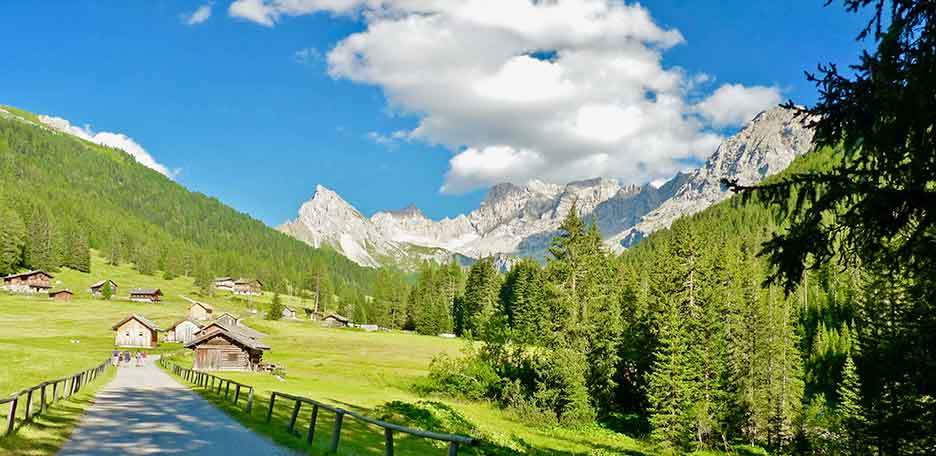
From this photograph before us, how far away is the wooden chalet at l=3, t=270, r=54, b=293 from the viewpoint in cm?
13612

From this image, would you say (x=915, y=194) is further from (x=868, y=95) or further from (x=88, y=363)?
(x=88, y=363)

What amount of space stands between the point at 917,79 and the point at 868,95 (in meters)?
1.18

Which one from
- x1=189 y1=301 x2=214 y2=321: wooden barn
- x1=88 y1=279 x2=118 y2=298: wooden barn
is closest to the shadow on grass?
x1=189 y1=301 x2=214 y2=321: wooden barn

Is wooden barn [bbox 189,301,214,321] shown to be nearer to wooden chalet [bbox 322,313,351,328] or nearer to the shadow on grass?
wooden chalet [bbox 322,313,351,328]

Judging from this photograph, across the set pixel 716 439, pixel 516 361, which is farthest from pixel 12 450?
pixel 716 439

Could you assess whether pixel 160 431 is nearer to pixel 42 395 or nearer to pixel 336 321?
pixel 42 395

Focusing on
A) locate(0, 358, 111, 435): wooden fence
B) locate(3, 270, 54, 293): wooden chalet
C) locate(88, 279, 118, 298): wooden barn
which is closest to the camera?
locate(0, 358, 111, 435): wooden fence

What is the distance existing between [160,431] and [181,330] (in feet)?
338

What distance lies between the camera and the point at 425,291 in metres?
153

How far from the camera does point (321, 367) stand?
75.6 meters

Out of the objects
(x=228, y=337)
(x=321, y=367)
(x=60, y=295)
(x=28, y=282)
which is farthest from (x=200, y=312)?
(x=228, y=337)

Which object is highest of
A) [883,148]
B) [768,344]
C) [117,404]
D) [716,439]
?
[883,148]

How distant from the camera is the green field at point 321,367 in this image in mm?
29031

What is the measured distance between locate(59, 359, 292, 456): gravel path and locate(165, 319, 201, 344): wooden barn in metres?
88.3
